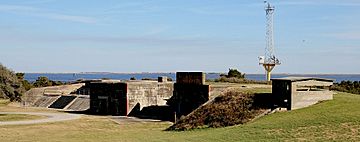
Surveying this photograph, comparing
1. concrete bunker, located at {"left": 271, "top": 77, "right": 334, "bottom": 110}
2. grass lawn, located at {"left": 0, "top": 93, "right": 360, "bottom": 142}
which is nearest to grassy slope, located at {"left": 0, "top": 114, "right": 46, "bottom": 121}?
grass lawn, located at {"left": 0, "top": 93, "right": 360, "bottom": 142}

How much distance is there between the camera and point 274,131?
2711cm

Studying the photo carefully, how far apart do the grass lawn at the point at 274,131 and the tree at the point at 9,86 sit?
11.8 metres

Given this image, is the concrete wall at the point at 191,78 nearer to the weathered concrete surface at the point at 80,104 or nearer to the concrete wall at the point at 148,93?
the concrete wall at the point at 148,93

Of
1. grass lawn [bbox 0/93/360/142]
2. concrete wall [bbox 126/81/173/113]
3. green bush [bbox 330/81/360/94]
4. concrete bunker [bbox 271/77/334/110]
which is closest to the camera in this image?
grass lawn [bbox 0/93/360/142]

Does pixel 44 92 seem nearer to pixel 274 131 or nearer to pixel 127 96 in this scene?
pixel 127 96

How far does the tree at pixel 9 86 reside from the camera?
4994cm

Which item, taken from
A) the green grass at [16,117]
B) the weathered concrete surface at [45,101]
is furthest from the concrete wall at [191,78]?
the weathered concrete surface at [45,101]

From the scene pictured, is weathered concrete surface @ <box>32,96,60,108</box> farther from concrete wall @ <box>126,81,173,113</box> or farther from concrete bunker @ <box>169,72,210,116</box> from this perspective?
concrete bunker @ <box>169,72,210,116</box>

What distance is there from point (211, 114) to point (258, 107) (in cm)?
307

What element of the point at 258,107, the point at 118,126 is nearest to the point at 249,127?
the point at 258,107

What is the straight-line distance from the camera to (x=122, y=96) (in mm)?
54938

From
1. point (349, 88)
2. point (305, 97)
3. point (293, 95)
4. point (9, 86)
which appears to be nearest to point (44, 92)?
point (9, 86)

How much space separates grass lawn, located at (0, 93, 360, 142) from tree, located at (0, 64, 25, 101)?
1181 centimetres

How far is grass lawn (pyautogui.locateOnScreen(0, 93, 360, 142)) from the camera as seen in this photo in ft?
83.8
